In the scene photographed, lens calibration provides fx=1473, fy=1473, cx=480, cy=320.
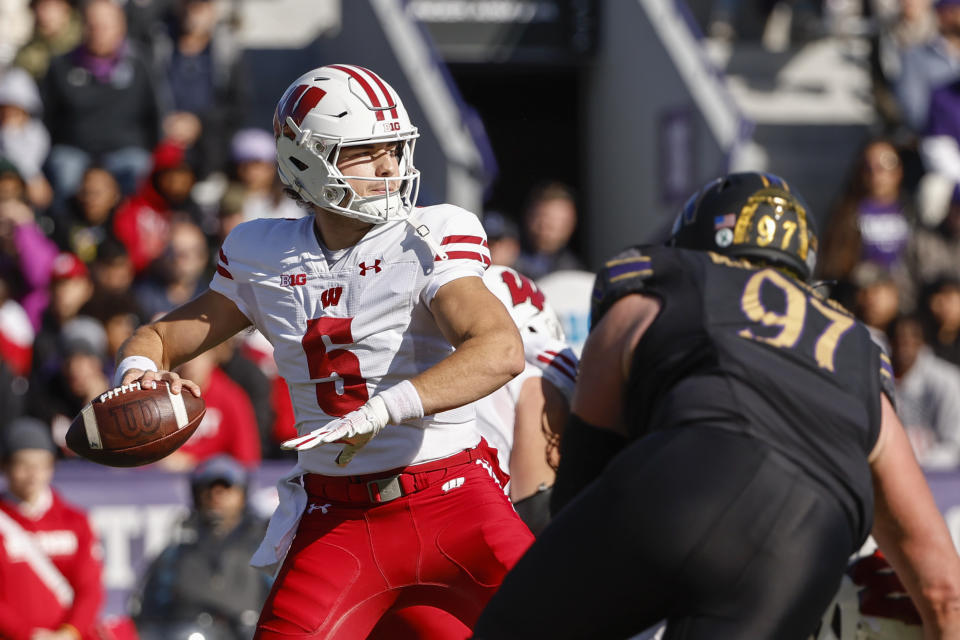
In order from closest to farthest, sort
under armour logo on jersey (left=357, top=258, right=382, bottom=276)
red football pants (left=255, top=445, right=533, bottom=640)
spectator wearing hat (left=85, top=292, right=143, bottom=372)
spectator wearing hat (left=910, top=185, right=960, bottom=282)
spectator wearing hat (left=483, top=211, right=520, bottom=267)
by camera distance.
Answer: red football pants (left=255, top=445, right=533, bottom=640)
under armour logo on jersey (left=357, top=258, right=382, bottom=276)
spectator wearing hat (left=85, top=292, right=143, bottom=372)
spectator wearing hat (left=483, top=211, right=520, bottom=267)
spectator wearing hat (left=910, top=185, right=960, bottom=282)

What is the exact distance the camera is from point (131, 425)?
351 centimetres

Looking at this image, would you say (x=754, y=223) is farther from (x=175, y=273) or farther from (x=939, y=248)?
(x=939, y=248)

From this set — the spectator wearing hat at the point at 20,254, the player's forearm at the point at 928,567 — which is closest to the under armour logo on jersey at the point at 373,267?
the player's forearm at the point at 928,567

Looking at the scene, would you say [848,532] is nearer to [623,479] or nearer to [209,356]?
[623,479]

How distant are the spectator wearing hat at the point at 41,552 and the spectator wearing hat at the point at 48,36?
3.95m

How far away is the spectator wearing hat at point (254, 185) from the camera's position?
915 centimetres

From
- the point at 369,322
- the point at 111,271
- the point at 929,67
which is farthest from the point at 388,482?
the point at 929,67

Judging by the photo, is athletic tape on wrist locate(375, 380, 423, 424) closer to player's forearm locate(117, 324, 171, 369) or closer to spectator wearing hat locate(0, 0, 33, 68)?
player's forearm locate(117, 324, 171, 369)

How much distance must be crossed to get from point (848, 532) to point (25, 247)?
683cm

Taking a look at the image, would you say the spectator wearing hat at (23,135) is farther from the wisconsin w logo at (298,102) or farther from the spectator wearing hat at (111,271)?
the wisconsin w logo at (298,102)

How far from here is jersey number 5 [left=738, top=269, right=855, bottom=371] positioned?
Answer: 9.69ft

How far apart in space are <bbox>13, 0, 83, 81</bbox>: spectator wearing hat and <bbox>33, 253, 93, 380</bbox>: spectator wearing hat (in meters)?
2.27

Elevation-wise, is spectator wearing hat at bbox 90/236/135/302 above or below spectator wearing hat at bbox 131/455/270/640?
above

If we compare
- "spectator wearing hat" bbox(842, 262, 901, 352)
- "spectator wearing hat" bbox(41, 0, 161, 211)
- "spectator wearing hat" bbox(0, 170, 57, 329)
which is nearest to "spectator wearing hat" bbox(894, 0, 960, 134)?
"spectator wearing hat" bbox(842, 262, 901, 352)
